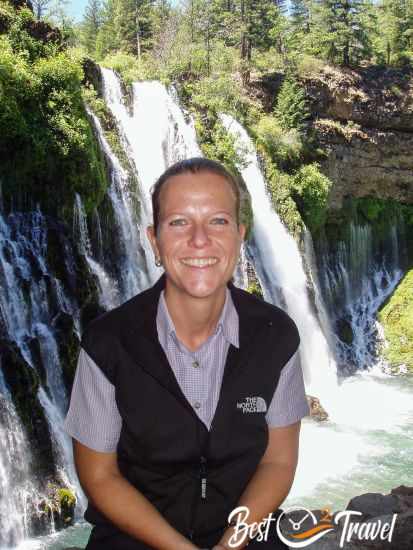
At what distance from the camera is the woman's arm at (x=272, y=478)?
234cm

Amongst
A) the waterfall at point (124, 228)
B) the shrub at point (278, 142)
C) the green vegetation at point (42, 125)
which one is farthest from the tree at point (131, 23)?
the green vegetation at point (42, 125)

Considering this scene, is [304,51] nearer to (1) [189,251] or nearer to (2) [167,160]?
(2) [167,160]

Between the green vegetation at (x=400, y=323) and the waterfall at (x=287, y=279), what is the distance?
3.38m

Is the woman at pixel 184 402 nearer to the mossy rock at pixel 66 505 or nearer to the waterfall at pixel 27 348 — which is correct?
the waterfall at pixel 27 348

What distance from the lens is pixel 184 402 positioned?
227cm

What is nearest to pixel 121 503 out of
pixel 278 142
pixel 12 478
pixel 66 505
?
pixel 12 478

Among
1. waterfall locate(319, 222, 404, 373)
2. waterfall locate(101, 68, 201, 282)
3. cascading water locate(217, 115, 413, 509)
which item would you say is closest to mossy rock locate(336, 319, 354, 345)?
waterfall locate(319, 222, 404, 373)

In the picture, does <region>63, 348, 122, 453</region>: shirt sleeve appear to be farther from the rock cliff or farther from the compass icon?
the rock cliff

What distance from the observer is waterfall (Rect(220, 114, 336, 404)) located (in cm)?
1738

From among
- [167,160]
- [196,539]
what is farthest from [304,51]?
[196,539]

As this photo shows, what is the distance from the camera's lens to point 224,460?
7.66ft

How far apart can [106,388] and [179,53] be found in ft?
91.7

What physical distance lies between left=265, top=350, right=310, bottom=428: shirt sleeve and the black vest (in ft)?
0.18

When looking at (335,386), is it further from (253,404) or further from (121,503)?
(121,503)
